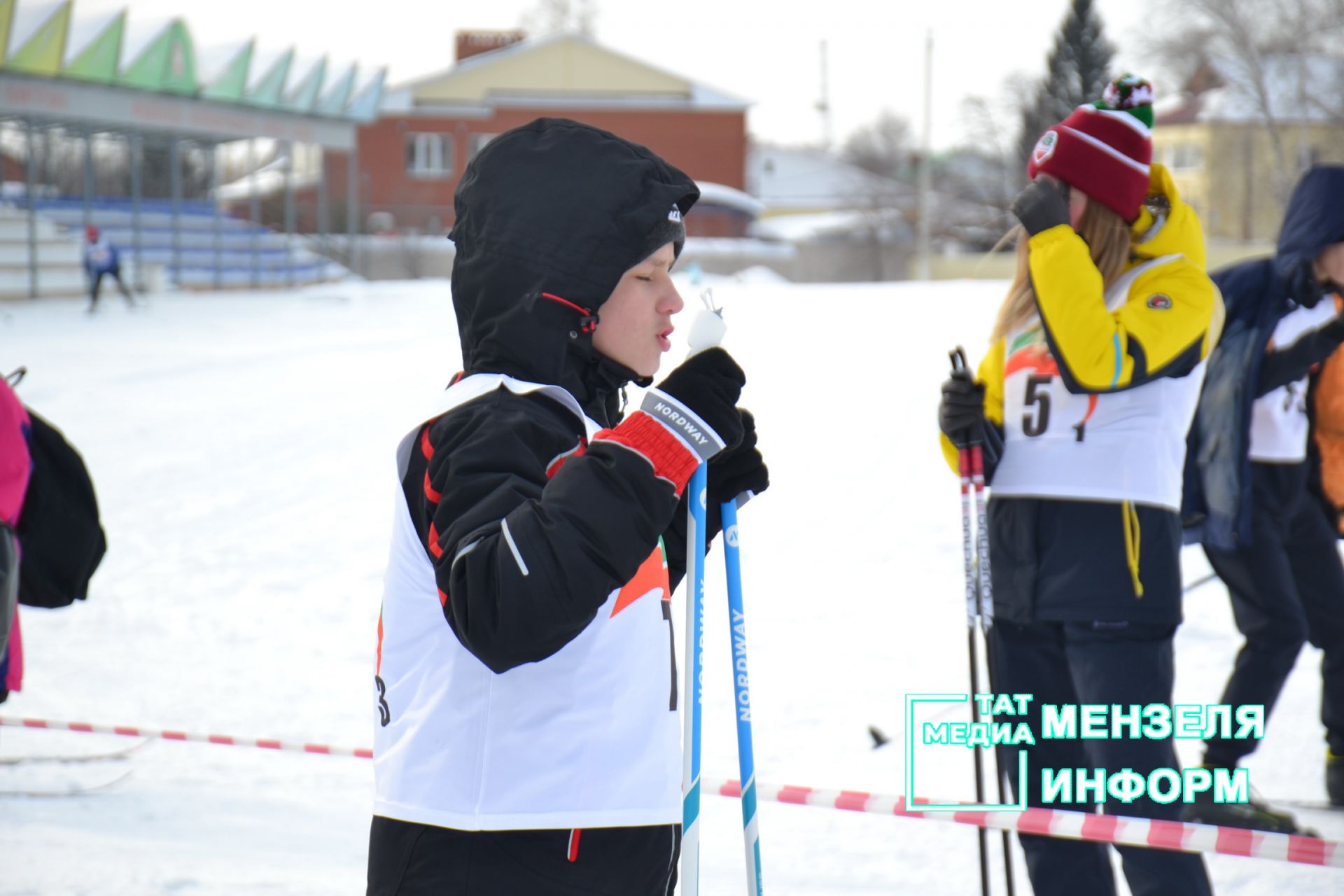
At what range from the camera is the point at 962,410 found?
10.2 ft

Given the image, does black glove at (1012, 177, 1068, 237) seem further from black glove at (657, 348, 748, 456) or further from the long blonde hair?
black glove at (657, 348, 748, 456)

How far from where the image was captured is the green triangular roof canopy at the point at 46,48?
792 inches

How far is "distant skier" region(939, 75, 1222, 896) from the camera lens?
9.21 ft

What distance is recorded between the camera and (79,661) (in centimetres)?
593

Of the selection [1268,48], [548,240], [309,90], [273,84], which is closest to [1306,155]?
[1268,48]

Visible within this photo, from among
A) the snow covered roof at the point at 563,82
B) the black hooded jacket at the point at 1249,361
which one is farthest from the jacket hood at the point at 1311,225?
the snow covered roof at the point at 563,82

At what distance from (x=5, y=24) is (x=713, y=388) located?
22.0 metres

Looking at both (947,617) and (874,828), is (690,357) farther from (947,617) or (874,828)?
(947,617)

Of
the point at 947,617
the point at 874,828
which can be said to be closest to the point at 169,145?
the point at 947,617

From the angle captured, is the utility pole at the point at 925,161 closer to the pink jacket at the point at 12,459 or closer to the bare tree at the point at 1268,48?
the bare tree at the point at 1268,48

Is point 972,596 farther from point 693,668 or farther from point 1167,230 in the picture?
point 693,668

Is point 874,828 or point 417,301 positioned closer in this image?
point 874,828

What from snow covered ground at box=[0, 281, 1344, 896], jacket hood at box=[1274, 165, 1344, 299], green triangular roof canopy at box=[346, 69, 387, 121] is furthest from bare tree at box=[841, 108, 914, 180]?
jacket hood at box=[1274, 165, 1344, 299]

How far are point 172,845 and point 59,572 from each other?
1076mm
